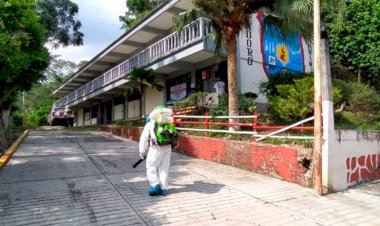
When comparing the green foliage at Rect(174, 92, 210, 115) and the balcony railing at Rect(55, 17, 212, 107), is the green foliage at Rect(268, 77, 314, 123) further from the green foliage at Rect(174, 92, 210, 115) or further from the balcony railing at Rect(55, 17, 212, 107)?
the balcony railing at Rect(55, 17, 212, 107)

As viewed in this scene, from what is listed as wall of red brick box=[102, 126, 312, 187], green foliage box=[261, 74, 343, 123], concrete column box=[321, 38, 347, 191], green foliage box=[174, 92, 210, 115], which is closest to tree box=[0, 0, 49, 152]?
wall of red brick box=[102, 126, 312, 187]

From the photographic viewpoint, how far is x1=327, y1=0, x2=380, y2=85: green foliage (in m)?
15.4

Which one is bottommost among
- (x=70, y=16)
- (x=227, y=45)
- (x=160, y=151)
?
(x=160, y=151)

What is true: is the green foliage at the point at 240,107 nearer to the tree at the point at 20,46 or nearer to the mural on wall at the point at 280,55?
the mural on wall at the point at 280,55

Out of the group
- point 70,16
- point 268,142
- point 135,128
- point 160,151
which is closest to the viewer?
point 160,151

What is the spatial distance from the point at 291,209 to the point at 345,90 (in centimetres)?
713

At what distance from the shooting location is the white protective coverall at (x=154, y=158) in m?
6.54

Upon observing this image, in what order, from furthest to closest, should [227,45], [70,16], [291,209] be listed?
→ [70,16] < [227,45] < [291,209]

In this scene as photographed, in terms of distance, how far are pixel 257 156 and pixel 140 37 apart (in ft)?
48.8

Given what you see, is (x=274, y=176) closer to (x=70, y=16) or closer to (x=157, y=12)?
(x=157, y=12)

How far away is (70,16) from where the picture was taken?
25922 mm

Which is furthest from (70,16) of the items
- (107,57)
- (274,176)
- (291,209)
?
(291,209)

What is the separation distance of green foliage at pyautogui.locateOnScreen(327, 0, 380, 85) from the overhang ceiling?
675 centimetres

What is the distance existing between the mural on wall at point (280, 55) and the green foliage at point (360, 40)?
1.67m
